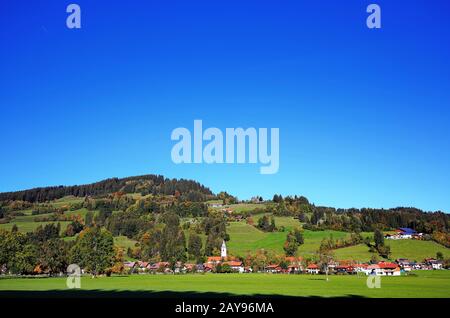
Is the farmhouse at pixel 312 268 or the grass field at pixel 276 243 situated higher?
the grass field at pixel 276 243

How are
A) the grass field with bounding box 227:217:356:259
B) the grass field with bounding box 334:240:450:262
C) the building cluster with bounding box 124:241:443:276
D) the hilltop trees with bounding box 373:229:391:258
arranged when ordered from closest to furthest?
1. the building cluster with bounding box 124:241:443:276
2. the grass field with bounding box 334:240:450:262
3. the hilltop trees with bounding box 373:229:391:258
4. the grass field with bounding box 227:217:356:259

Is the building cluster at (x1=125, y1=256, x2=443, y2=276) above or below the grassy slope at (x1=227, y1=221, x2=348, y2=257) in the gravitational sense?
below

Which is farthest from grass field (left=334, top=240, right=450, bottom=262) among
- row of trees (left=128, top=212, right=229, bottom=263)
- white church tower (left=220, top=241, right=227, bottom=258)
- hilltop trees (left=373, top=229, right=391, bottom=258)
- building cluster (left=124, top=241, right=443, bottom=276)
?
row of trees (left=128, top=212, right=229, bottom=263)

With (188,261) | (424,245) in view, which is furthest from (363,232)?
(188,261)

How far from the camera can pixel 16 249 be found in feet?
382

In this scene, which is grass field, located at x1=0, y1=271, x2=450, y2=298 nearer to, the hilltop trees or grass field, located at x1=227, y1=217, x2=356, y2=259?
the hilltop trees

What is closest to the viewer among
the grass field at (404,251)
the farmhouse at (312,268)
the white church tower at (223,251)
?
the farmhouse at (312,268)

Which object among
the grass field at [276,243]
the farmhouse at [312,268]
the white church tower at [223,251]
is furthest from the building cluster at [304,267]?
the grass field at [276,243]

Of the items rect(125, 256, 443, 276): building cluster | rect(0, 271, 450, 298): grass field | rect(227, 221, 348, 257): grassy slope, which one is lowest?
rect(125, 256, 443, 276): building cluster

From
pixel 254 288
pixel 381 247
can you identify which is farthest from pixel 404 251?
pixel 254 288

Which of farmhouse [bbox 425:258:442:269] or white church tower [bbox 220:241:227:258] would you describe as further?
white church tower [bbox 220:241:227:258]

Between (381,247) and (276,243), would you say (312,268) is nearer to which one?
(381,247)

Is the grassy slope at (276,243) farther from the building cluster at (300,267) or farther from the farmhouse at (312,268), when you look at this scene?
the farmhouse at (312,268)
